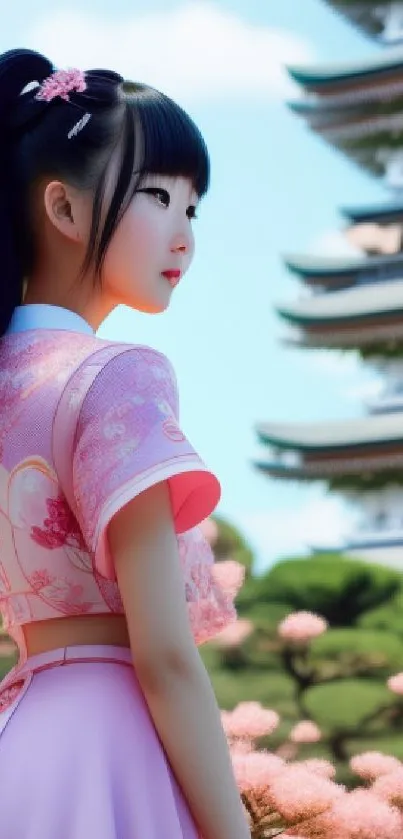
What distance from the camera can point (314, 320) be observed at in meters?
15.4

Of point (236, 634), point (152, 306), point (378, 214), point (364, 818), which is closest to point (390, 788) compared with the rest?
point (364, 818)

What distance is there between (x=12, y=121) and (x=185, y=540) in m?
0.39

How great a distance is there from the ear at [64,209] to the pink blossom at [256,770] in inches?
58.3

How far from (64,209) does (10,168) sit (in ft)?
0.22

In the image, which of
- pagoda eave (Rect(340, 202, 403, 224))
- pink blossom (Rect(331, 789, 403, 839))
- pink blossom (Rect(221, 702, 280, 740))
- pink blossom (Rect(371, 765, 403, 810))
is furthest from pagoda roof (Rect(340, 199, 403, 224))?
pink blossom (Rect(331, 789, 403, 839))

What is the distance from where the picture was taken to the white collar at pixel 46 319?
1162 mm

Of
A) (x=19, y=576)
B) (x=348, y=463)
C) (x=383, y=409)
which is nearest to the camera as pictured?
(x=19, y=576)

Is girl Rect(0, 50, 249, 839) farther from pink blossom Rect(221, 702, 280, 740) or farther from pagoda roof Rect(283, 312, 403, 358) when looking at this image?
pagoda roof Rect(283, 312, 403, 358)

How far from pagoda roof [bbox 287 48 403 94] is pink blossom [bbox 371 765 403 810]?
14.0 metres

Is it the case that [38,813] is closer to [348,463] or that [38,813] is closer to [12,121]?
[12,121]

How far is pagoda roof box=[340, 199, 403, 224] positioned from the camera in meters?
16.2

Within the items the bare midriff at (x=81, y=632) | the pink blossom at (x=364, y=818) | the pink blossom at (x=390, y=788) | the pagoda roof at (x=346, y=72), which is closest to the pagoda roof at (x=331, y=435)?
the pagoda roof at (x=346, y=72)

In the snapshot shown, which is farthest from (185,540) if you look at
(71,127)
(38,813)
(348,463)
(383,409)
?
(383,409)

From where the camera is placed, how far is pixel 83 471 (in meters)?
1.04
